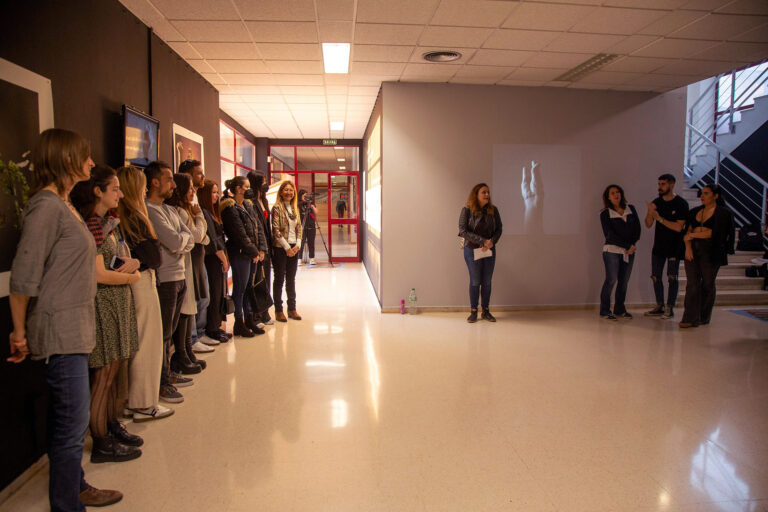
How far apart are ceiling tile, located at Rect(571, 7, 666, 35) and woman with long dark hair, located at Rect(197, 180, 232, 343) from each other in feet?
11.5

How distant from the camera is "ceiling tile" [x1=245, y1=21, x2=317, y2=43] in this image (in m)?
4.03

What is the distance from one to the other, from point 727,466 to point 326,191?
9663 mm

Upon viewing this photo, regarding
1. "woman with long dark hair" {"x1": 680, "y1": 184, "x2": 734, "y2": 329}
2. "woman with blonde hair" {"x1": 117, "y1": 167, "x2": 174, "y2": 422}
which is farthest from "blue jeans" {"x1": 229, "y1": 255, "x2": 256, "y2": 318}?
"woman with long dark hair" {"x1": 680, "y1": 184, "x2": 734, "y2": 329}

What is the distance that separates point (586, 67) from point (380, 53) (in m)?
2.32

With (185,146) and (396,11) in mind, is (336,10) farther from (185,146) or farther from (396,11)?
(185,146)

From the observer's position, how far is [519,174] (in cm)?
620

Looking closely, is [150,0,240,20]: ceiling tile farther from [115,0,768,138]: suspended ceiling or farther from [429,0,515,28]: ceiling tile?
[429,0,515,28]: ceiling tile

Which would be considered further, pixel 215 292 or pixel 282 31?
pixel 215 292

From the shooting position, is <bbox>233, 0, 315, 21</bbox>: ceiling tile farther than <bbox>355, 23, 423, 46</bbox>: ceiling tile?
No

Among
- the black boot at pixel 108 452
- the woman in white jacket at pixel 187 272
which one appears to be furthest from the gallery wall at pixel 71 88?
the woman in white jacket at pixel 187 272

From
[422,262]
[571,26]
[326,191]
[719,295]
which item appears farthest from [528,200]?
[326,191]

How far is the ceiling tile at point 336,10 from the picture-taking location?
3.63 metres

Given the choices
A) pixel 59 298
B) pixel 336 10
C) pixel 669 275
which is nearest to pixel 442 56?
pixel 336 10

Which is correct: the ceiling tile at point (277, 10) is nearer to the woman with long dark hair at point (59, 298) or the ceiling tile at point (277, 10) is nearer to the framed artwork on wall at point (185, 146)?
the framed artwork on wall at point (185, 146)
